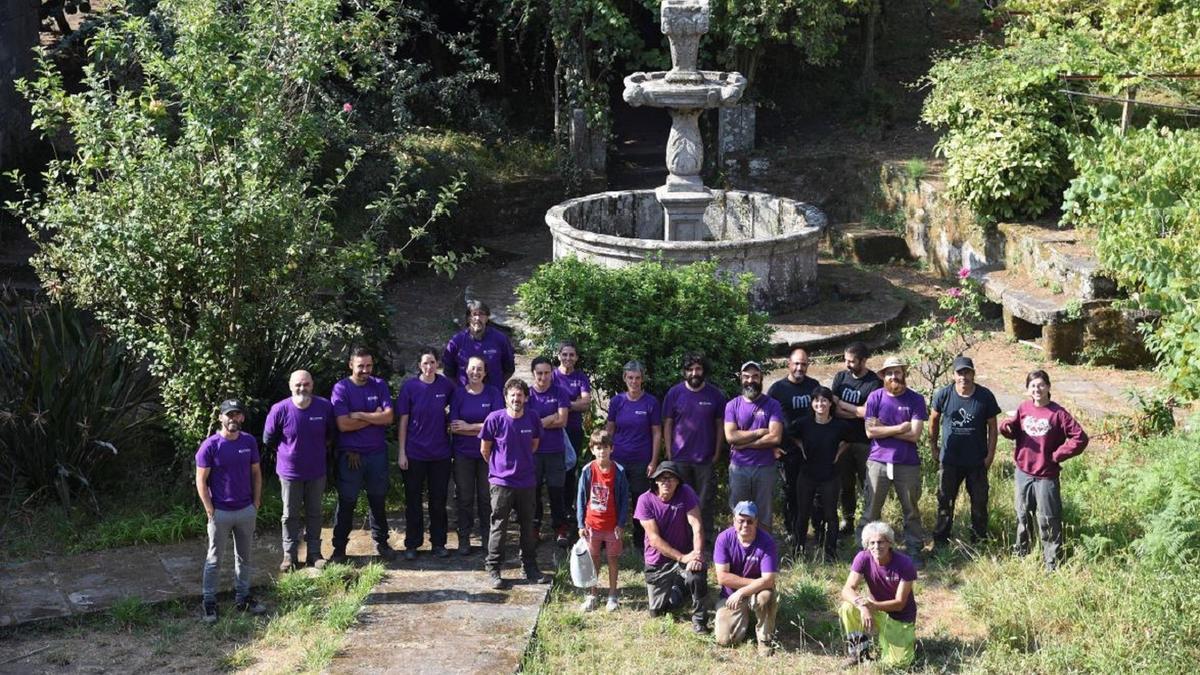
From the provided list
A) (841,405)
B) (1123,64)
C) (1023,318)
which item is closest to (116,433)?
(841,405)

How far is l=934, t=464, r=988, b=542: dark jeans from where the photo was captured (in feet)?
32.3

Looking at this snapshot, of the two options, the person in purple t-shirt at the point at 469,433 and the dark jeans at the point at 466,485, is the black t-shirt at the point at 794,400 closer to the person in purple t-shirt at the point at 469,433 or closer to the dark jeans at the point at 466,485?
the person in purple t-shirt at the point at 469,433

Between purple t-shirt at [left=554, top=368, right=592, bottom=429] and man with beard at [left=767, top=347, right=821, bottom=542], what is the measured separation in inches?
48.0

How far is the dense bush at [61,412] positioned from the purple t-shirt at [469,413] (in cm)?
241

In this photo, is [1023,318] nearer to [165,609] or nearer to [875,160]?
[875,160]

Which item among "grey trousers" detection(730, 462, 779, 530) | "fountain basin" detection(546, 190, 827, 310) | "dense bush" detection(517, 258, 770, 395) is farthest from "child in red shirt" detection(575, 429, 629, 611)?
"fountain basin" detection(546, 190, 827, 310)

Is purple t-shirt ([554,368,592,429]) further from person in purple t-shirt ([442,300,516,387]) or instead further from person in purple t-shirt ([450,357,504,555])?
person in purple t-shirt ([442,300,516,387])

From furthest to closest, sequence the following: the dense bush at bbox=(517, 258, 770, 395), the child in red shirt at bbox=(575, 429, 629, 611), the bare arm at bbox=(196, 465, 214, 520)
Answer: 1. the dense bush at bbox=(517, 258, 770, 395)
2. the child in red shirt at bbox=(575, 429, 629, 611)
3. the bare arm at bbox=(196, 465, 214, 520)

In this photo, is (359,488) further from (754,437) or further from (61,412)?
(754,437)

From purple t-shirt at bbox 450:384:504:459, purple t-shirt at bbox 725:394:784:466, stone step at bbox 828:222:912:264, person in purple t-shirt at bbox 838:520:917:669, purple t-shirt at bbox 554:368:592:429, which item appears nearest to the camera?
person in purple t-shirt at bbox 838:520:917:669

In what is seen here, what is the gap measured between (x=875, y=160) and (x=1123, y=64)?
396 cm

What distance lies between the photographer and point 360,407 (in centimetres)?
982

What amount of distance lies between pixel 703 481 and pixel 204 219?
369 centimetres

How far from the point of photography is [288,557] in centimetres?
970
